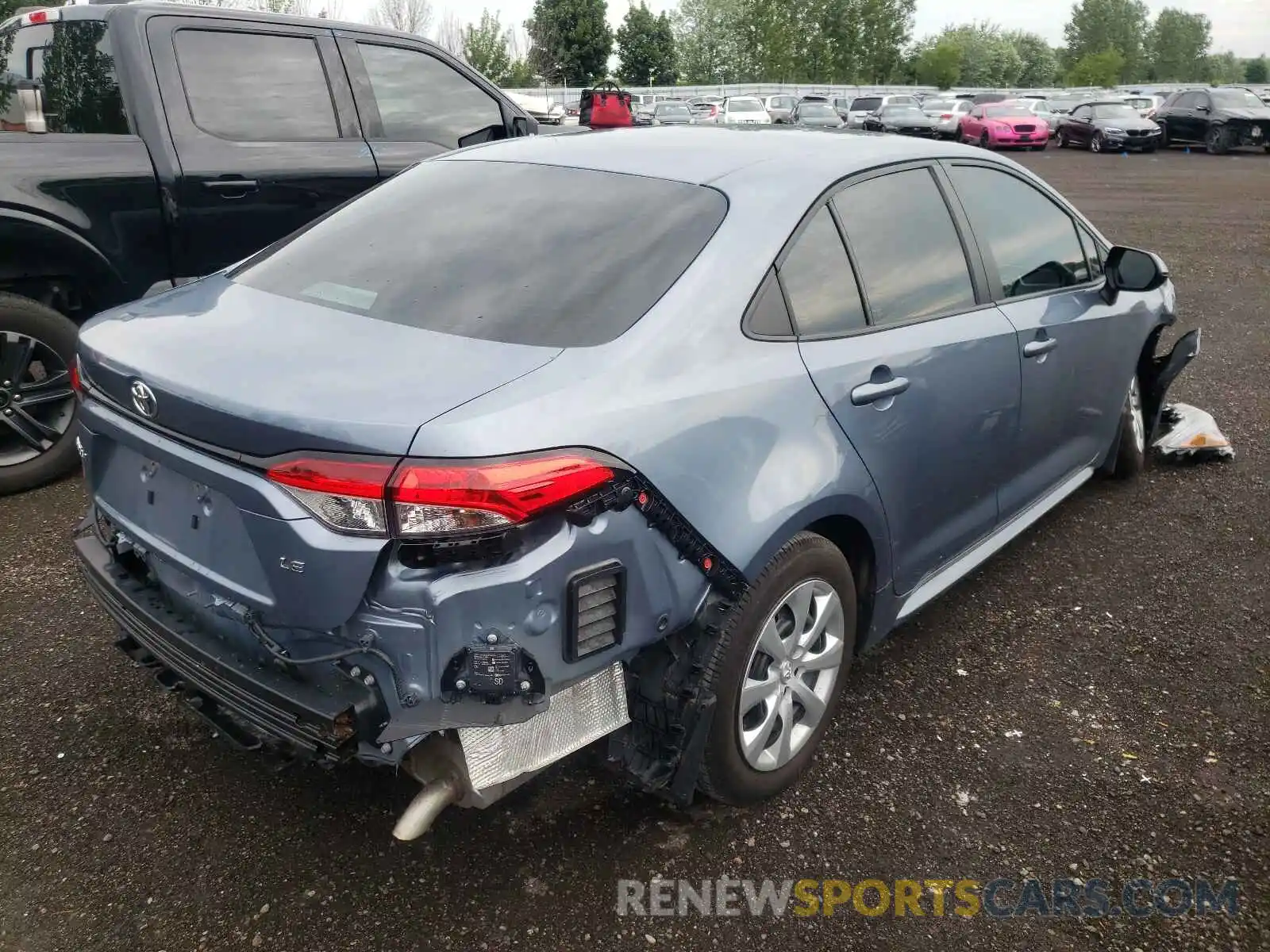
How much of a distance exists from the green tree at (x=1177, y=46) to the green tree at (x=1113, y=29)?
6.67 meters

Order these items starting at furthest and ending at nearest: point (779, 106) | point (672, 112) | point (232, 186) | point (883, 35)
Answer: point (883, 35) → point (779, 106) → point (672, 112) → point (232, 186)

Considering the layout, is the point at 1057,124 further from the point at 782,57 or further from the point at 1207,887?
the point at 782,57

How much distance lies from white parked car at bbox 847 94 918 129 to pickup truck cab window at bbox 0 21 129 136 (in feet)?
112

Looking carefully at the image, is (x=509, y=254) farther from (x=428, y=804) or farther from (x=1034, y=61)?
(x=1034, y=61)

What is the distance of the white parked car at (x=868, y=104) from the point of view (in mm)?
36312

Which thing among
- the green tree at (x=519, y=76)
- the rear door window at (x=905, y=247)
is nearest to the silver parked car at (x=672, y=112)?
the green tree at (x=519, y=76)

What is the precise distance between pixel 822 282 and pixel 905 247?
0.50m

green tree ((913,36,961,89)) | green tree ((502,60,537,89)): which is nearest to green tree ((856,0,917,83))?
green tree ((913,36,961,89))

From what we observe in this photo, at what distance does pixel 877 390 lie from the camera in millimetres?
2740

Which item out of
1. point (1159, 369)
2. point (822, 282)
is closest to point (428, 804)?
point (822, 282)

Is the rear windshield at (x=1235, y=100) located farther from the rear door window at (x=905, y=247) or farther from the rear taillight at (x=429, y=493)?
the rear taillight at (x=429, y=493)

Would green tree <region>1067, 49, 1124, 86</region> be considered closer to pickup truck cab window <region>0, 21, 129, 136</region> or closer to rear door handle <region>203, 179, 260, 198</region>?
rear door handle <region>203, 179, 260, 198</region>

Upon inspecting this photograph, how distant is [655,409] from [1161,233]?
13096 mm

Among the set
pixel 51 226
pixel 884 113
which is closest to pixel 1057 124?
pixel 884 113
